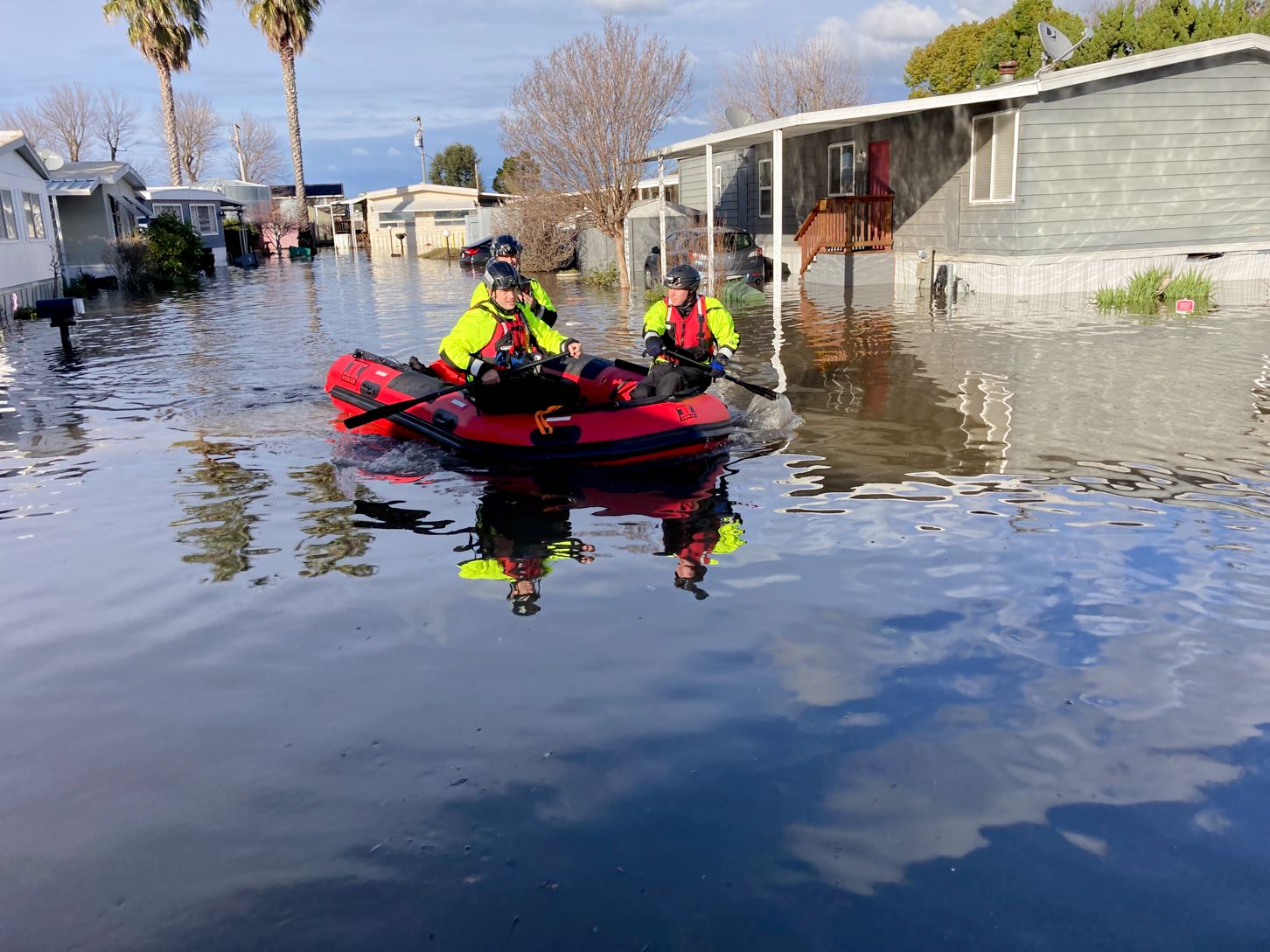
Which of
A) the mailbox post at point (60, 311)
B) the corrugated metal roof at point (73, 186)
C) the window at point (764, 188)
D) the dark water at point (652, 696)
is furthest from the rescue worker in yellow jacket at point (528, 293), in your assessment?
the corrugated metal roof at point (73, 186)

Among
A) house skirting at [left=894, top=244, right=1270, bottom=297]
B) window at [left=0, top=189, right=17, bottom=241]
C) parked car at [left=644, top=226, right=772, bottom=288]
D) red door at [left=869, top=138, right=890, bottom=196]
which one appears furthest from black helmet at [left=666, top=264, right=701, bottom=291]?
window at [left=0, top=189, right=17, bottom=241]

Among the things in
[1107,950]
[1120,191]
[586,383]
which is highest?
[1120,191]

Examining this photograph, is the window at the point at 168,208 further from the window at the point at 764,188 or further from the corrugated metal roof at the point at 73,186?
the window at the point at 764,188

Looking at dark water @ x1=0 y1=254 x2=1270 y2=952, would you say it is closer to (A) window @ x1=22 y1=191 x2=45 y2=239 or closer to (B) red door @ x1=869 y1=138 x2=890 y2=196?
(B) red door @ x1=869 y1=138 x2=890 y2=196

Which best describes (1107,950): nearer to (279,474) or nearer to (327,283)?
(279,474)

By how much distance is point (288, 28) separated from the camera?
4803cm

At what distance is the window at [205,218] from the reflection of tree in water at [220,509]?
42.8 metres

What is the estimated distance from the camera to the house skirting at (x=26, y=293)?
2075 centimetres

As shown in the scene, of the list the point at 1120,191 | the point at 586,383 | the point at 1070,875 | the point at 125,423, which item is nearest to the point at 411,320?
the point at 125,423

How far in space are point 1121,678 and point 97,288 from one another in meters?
31.5

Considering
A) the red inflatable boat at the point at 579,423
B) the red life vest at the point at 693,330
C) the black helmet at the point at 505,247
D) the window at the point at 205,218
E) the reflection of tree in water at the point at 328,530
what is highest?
the window at the point at 205,218

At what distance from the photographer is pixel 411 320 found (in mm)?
21141

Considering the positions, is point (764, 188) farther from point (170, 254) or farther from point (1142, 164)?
point (170, 254)

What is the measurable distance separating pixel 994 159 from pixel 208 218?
4060cm
